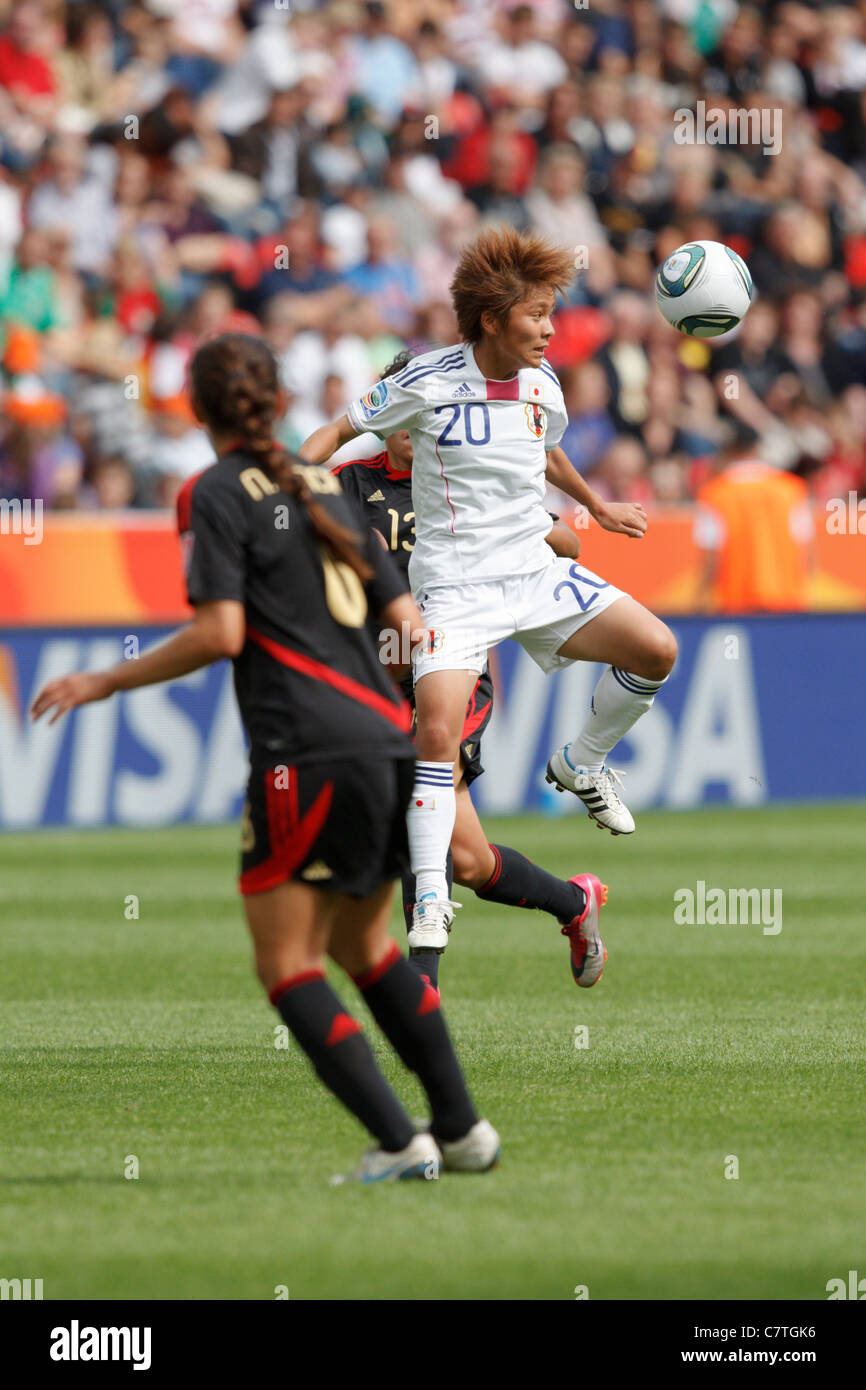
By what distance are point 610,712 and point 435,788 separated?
109 cm

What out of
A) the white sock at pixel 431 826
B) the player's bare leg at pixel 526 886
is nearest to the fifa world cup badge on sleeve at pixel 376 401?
the white sock at pixel 431 826

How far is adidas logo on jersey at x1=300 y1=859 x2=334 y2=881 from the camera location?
15.9 ft

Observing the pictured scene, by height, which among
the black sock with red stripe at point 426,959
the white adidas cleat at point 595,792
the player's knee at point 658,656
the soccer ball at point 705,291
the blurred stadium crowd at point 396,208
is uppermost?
the blurred stadium crowd at point 396,208

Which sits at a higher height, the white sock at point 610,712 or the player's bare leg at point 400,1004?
the white sock at point 610,712

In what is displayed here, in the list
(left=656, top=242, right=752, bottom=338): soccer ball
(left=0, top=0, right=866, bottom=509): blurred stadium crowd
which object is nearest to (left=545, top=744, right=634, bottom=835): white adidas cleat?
(left=656, top=242, right=752, bottom=338): soccer ball

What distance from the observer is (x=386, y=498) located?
26.2 ft

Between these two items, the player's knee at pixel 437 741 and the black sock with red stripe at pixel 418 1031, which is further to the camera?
the player's knee at pixel 437 741

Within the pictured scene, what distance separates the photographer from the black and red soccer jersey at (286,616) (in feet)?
15.9

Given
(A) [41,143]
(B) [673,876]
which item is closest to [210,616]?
(B) [673,876]

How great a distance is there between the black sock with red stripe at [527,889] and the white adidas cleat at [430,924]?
0.72 meters

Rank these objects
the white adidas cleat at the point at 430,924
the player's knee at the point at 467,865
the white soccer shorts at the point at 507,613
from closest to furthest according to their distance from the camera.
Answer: the white adidas cleat at the point at 430,924
the white soccer shorts at the point at 507,613
the player's knee at the point at 467,865

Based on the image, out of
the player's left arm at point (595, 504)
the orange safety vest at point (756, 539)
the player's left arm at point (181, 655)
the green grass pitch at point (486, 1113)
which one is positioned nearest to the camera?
the green grass pitch at point (486, 1113)

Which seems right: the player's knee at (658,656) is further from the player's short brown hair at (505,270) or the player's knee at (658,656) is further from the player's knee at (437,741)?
the player's short brown hair at (505,270)

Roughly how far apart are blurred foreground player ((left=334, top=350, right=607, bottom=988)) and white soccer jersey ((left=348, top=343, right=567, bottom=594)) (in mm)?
227
